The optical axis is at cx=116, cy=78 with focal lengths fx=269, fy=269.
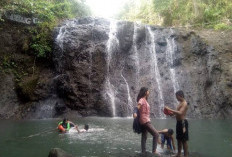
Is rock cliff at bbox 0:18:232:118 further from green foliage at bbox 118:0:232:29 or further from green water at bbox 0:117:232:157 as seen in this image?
green water at bbox 0:117:232:157

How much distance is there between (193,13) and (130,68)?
315 inches

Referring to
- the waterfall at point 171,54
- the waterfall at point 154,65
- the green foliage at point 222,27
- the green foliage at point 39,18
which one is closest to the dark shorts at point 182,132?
the waterfall at point 154,65

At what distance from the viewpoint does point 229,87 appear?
1538cm

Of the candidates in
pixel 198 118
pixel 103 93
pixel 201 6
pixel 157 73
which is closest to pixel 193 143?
pixel 198 118

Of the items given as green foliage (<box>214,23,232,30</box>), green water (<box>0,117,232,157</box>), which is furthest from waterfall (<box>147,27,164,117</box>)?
green water (<box>0,117,232,157</box>)

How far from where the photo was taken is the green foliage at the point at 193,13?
20.4 m

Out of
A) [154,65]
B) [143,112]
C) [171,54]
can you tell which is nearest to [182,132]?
[143,112]

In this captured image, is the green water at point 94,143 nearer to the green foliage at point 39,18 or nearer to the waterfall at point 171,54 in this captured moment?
the waterfall at point 171,54

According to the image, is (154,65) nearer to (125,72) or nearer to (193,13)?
(125,72)

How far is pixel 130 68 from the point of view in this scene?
687 inches

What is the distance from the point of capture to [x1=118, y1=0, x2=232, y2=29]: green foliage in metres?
20.4

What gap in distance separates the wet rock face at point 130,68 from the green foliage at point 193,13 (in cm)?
361

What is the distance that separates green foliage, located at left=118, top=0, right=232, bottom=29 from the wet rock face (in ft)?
11.9

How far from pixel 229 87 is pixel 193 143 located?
902 centimetres
